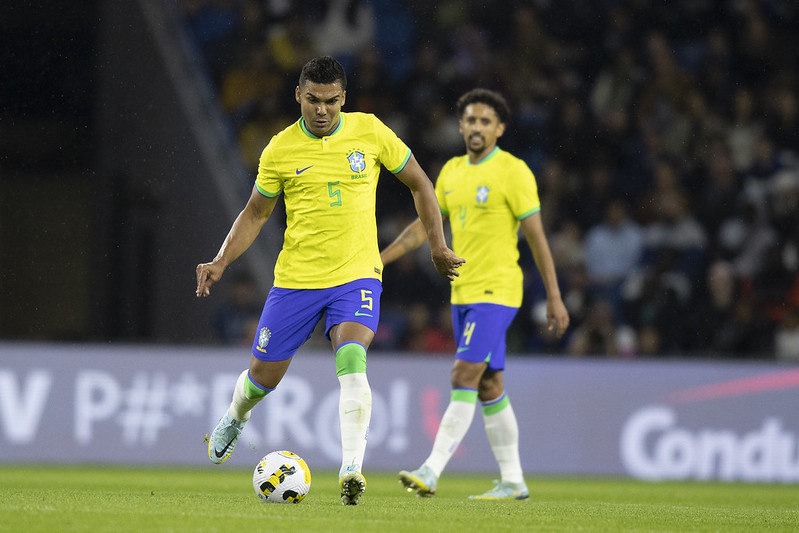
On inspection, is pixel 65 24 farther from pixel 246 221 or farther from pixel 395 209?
pixel 246 221

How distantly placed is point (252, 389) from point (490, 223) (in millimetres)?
1986

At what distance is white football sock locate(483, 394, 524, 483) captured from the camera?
8.02 meters

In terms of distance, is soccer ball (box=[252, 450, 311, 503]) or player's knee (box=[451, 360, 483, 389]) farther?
player's knee (box=[451, 360, 483, 389])

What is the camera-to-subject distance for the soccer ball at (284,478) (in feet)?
21.2

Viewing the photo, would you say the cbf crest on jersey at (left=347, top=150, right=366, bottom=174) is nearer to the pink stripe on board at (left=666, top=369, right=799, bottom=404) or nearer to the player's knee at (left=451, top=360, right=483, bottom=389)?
the player's knee at (left=451, top=360, right=483, bottom=389)

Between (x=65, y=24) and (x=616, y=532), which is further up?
(x=65, y=24)

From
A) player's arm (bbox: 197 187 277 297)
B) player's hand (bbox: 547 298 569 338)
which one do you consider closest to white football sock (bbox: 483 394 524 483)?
player's hand (bbox: 547 298 569 338)

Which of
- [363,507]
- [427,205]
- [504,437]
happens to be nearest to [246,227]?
[427,205]

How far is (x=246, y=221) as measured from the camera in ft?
22.5

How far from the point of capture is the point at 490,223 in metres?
8.05

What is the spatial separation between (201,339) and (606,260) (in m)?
4.20

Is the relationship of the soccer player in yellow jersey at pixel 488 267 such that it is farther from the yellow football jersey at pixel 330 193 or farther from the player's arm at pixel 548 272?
the yellow football jersey at pixel 330 193

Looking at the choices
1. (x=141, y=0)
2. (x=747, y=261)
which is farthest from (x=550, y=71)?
(x=141, y=0)

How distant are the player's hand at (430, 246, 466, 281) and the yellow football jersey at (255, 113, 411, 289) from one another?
1.21 feet
